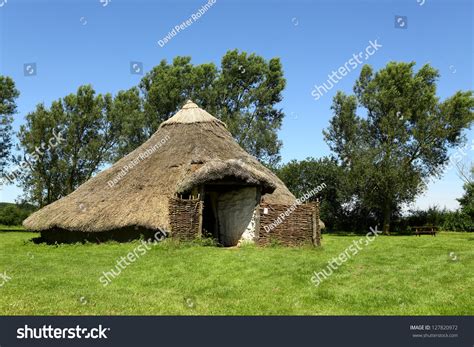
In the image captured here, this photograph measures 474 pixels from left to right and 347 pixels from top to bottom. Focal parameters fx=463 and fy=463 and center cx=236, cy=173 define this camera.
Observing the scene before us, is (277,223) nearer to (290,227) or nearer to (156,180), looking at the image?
(290,227)

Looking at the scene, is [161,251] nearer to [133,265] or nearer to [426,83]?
[133,265]

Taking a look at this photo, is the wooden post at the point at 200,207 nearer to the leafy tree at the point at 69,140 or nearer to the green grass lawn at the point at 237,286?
the green grass lawn at the point at 237,286

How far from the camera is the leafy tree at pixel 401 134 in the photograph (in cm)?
3734

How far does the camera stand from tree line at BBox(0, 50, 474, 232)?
124 feet

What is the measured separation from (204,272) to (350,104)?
31.7m

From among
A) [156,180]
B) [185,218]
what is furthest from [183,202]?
[156,180]

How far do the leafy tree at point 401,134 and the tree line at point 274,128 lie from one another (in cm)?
8

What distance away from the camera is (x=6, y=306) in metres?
8.05

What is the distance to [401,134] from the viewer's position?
38156 millimetres

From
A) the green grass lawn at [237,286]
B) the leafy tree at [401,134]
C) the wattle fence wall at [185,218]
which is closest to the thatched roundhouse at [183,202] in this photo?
the wattle fence wall at [185,218]

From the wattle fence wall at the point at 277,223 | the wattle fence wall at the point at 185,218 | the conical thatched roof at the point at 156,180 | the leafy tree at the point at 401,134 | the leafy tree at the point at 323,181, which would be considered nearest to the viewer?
the wattle fence wall at the point at 185,218

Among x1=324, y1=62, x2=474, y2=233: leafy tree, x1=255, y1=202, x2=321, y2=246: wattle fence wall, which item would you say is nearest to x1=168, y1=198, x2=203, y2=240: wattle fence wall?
x1=255, y1=202, x2=321, y2=246: wattle fence wall
